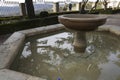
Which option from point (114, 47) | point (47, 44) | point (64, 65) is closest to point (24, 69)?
point (64, 65)

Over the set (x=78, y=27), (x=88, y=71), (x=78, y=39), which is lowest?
(x=88, y=71)

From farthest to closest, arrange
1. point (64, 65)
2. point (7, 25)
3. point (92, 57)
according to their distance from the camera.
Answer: point (7, 25) < point (92, 57) < point (64, 65)

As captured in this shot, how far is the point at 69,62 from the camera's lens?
2.90 meters

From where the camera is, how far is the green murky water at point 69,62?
2428 millimetres

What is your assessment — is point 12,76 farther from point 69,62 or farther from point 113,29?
point 113,29

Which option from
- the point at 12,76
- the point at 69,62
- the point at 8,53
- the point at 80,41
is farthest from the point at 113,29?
the point at 12,76

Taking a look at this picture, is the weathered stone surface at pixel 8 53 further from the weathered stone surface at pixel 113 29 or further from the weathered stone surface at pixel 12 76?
the weathered stone surface at pixel 113 29

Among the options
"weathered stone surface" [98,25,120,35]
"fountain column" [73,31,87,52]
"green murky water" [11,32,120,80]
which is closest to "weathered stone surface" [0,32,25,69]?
"green murky water" [11,32,120,80]

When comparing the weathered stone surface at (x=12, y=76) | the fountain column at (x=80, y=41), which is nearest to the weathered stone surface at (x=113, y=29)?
the fountain column at (x=80, y=41)

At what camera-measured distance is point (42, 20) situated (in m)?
6.60

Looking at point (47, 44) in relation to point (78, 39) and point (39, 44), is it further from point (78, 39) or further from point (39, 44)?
point (78, 39)

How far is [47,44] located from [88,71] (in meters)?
1.87

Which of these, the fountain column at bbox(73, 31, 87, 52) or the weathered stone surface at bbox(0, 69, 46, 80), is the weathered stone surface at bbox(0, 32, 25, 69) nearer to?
the weathered stone surface at bbox(0, 69, 46, 80)

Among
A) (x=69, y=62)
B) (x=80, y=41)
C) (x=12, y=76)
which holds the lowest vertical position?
(x=69, y=62)
